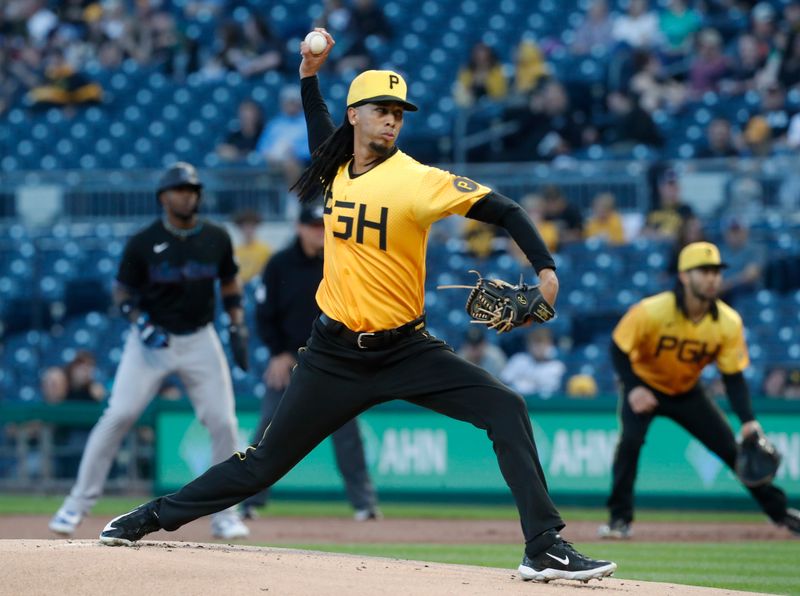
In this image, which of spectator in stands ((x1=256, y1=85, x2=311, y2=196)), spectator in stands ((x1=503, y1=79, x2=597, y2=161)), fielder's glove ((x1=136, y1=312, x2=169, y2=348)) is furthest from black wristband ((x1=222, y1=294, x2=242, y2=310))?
spectator in stands ((x1=503, y1=79, x2=597, y2=161))

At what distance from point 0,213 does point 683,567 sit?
41.9 feet

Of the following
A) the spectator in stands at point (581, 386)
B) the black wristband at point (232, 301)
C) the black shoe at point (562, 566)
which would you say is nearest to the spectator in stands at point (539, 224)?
the spectator in stands at point (581, 386)

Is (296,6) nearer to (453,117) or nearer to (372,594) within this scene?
(453,117)

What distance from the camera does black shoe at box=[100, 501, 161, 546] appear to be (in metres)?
6.55

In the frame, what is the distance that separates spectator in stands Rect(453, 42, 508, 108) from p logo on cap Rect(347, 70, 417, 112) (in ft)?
40.9

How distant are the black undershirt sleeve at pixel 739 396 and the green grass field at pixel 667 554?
2.98ft

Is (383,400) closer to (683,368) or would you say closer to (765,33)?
(683,368)

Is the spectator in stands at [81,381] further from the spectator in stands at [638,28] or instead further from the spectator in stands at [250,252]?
the spectator in stands at [638,28]

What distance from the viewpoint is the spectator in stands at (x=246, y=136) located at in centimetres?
1925

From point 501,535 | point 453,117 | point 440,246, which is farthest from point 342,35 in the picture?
point 501,535

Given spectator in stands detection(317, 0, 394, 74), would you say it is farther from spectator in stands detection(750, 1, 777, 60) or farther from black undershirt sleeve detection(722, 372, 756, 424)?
black undershirt sleeve detection(722, 372, 756, 424)

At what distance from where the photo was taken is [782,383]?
46.2 ft

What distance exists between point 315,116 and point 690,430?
4.70 meters

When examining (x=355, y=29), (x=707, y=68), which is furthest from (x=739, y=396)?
(x=355, y=29)
